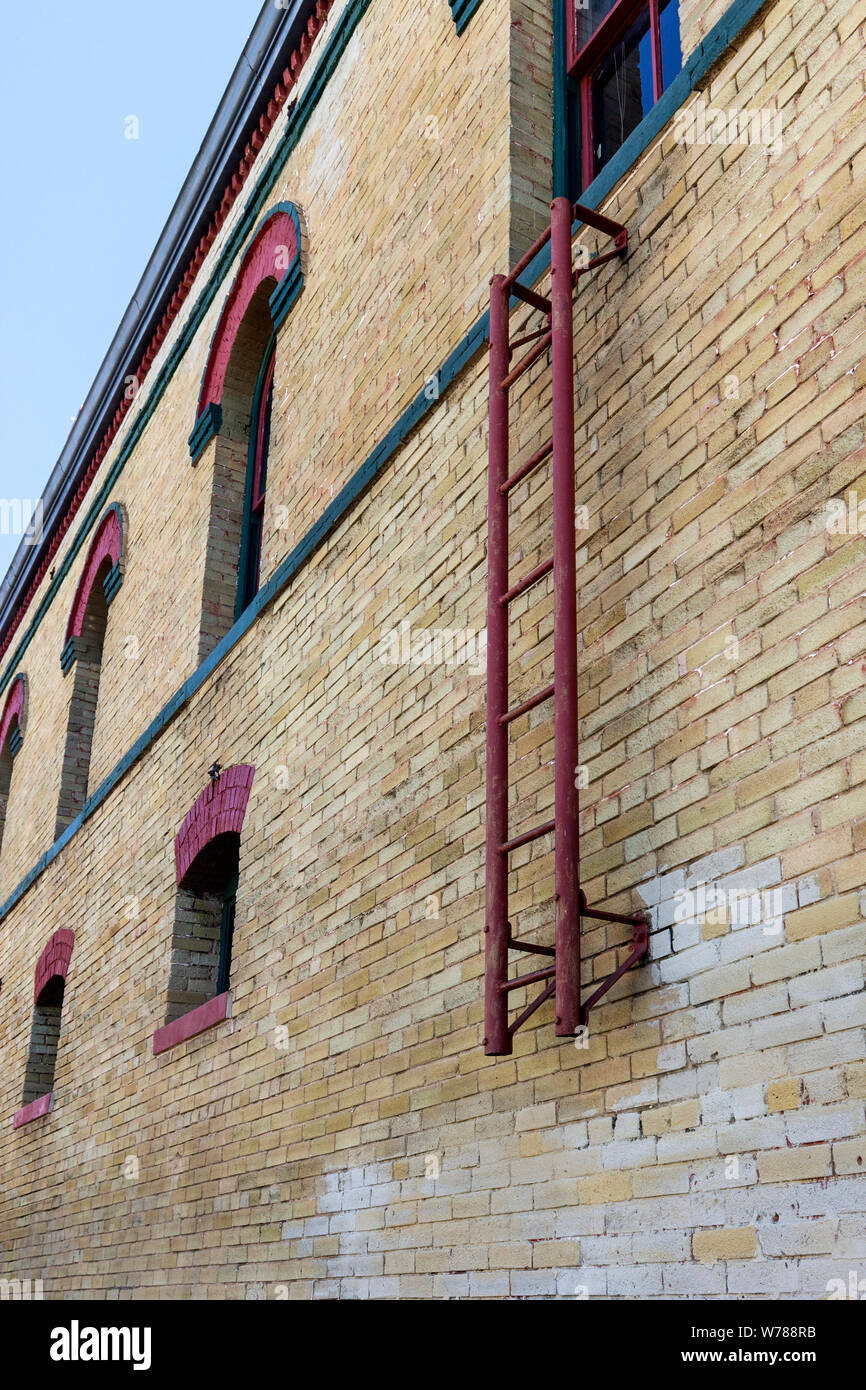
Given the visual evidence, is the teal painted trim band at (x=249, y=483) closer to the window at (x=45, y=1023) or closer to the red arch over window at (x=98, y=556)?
the red arch over window at (x=98, y=556)

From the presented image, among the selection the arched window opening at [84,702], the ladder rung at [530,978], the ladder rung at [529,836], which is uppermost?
the arched window opening at [84,702]

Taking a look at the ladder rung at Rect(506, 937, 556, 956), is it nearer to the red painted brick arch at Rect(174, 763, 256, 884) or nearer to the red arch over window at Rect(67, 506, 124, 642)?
the red painted brick arch at Rect(174, 763, 256, 884)

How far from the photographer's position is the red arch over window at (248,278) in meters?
9.10

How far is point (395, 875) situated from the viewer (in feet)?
19.3

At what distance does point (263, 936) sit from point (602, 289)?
3861 millimetres

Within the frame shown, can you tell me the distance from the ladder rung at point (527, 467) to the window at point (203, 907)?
3458mm

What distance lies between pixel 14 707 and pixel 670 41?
1305 centimetres

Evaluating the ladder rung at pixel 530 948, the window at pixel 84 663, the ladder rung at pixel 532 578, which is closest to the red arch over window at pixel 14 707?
the window at pixel 84 663

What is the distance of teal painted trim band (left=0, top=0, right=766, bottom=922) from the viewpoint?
4.76 metres

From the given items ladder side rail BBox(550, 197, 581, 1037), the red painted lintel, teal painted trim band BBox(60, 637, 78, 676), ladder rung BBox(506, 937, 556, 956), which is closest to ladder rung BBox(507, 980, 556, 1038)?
ladder rung BBox(506, 937, 556, 956)

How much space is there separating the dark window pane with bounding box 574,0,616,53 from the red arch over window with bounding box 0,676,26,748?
38.6 ft

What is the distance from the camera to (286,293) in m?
8.91
